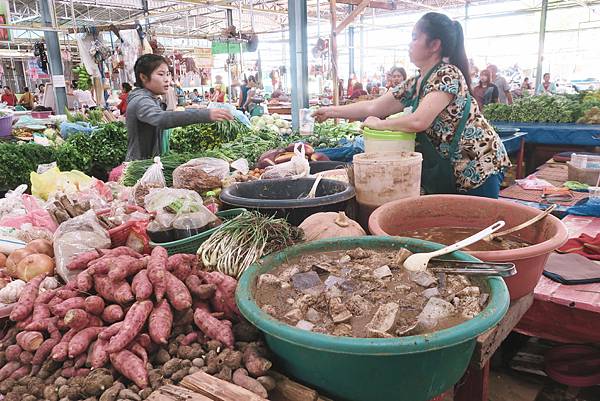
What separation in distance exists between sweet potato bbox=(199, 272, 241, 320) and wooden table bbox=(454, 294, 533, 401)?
0.88m

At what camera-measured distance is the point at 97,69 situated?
938 cm

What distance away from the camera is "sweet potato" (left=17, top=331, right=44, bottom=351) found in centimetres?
155

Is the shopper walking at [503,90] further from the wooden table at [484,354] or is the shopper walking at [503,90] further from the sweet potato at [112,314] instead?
the sweet potato at [112,314]

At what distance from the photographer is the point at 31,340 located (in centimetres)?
154

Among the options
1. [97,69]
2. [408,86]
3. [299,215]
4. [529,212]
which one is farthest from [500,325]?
[97,69]

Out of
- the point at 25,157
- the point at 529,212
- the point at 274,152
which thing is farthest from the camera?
the point at 25,157

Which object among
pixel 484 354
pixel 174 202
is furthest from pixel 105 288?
pixel 484 354

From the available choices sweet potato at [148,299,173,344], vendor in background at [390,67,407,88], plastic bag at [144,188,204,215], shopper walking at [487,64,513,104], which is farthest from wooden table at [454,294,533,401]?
shopper walking at [487,64,513,104]

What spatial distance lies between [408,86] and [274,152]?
4.19 ft

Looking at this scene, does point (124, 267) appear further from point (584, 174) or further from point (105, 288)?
point (584, 174)

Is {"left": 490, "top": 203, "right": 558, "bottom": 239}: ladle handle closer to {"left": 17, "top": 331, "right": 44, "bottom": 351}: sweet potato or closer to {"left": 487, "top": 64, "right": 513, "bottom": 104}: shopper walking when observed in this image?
{"left": 17, "top": 331, "right": 44, "bottom": 351}: sweet potato

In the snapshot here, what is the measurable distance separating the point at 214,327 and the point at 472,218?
143cm

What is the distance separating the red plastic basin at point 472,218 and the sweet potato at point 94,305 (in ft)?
3.62

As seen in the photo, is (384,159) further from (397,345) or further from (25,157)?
(25,157)
